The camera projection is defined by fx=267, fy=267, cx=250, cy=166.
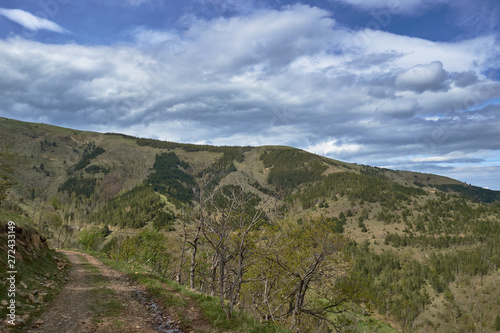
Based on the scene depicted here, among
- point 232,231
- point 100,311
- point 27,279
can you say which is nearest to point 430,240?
point 232,231

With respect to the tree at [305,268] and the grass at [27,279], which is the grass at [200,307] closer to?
the grass at [27,279]

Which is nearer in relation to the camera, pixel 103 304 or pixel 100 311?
pixel 100 311

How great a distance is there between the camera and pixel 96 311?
1600cm

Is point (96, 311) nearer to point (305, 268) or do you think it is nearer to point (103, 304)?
point (103, 304)

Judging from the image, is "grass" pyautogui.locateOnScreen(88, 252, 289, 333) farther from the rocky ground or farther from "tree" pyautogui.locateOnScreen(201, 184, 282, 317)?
the rocky ground

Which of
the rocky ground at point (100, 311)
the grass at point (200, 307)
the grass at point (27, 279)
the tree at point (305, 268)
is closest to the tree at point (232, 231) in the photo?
the grass at point (200, 307)

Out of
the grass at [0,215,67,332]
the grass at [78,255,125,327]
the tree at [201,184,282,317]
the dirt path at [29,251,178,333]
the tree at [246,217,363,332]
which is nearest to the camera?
the dirt path at [29,251,178,333]

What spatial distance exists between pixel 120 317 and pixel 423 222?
217231 millimetres

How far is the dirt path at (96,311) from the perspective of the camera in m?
13.5

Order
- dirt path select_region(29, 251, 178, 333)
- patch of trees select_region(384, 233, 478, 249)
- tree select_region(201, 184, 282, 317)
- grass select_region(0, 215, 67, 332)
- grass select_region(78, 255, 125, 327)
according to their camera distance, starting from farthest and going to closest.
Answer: patch of trees select_region(384, 233, 478, 249) < grass select_region(78, 255, 125, 327) < tree select_region(201, 184, 282, 317) < grass select_region(0, 215, 67, 332) < dirt path select_region(29, 251, 178, 333)

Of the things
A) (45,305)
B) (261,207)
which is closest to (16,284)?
(45,305)

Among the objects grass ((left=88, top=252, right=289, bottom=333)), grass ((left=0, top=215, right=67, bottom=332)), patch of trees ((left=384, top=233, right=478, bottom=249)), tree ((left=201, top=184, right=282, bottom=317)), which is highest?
tree ((left=201, top=184, right=282, bottom=317))

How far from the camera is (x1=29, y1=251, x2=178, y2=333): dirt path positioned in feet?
44.2

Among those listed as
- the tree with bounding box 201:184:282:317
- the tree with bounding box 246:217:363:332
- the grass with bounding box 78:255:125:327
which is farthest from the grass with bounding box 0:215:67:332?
the tree with bounding box 246:217:363:332
